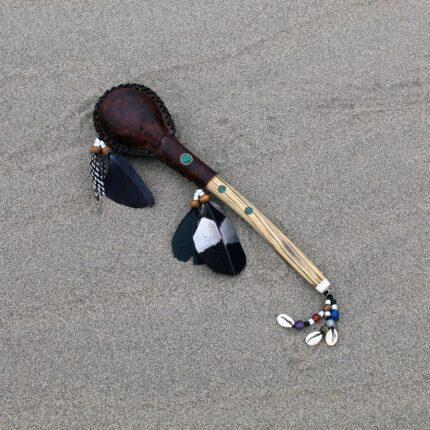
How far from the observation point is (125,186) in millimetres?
2141

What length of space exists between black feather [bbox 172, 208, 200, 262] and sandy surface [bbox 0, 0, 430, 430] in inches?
1.5

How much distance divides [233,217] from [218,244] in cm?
15

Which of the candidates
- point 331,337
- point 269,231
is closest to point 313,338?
point 331,337

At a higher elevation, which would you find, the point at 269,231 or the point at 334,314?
the point at 269,231

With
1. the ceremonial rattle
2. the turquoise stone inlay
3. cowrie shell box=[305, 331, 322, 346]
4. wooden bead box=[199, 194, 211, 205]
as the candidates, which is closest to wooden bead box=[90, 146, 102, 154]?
the ceremonial rattle

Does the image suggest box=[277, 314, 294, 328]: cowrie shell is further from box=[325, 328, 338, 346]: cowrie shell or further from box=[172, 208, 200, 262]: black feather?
box=[172, 208, 200, 262]: black feather

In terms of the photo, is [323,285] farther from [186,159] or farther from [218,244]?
[186,159]

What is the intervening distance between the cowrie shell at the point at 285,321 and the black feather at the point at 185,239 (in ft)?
1.16

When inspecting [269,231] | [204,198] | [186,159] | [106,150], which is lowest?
[269,231]

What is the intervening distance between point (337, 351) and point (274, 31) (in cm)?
131

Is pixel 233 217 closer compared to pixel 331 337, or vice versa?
pixel 331 337

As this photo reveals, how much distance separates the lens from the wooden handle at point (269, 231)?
78.4 inches

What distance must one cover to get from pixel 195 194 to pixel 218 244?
0.63ft

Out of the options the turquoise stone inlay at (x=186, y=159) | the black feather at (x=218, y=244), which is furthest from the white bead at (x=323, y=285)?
the turquoise stone inlay at (x=186, y=159)
